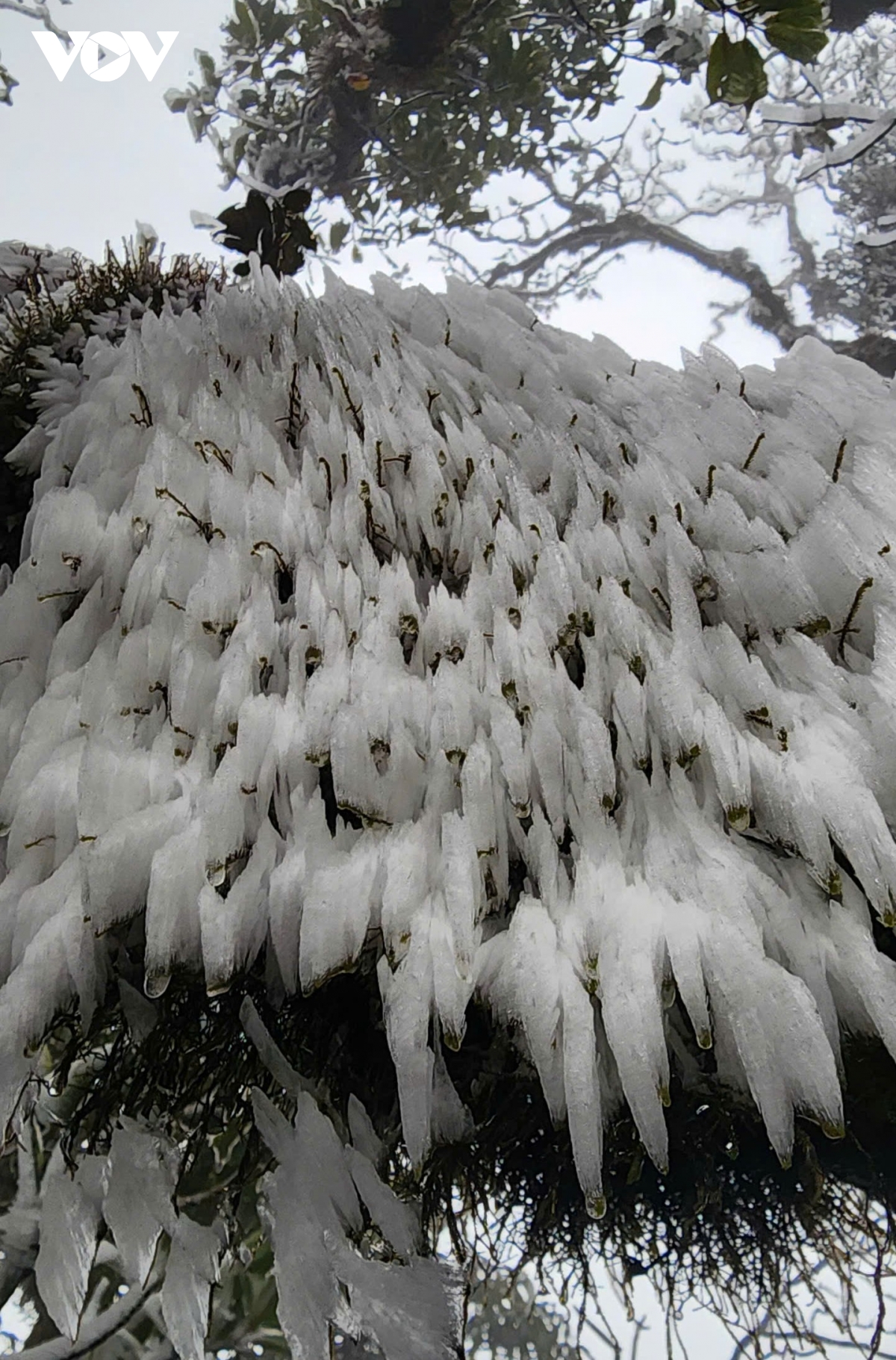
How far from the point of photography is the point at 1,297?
1.08 m

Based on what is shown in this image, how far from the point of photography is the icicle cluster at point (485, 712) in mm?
539

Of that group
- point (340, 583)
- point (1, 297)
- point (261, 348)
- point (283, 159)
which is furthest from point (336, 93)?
point (340, 583)

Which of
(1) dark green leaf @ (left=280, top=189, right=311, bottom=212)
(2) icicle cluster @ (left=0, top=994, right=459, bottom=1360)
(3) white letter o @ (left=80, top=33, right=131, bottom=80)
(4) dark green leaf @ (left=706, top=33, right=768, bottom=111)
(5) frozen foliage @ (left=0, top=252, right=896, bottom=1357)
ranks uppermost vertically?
(3) white letter o @ (left=80, top=33, right=131, bottom=80)

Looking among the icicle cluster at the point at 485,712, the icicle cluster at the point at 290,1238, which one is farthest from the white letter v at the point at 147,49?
the icicle cluster at the point at 290,1238

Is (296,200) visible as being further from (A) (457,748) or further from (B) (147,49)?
(A) (457,748)

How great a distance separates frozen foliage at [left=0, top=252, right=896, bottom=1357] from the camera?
0.54 m

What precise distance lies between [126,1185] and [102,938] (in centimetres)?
17

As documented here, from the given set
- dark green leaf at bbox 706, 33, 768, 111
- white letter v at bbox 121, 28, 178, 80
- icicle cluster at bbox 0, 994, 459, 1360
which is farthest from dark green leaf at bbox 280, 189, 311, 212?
icicle cluster at bbox 0, 994, 459, 1360

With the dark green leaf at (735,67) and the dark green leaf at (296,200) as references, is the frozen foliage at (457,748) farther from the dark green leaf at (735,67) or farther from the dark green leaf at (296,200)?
the dark green leaf at (296,200)

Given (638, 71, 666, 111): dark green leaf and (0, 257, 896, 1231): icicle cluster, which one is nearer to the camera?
(0, 257, 896, 1231): icicle cluster

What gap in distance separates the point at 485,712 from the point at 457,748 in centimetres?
4

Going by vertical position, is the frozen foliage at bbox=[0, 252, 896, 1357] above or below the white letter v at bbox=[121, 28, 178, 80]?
below

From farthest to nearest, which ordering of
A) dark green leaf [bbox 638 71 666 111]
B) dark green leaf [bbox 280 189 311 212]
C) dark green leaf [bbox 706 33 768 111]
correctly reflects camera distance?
dark green leaf [bbox 638 71 666 111]
dark green leaf [bbox 280 189 311 212]
dark green leaf [bbox 706 33 768 111]

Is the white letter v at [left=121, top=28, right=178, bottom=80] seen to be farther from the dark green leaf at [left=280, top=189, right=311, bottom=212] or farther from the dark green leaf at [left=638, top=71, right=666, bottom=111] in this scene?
the dark green leaf at [left=638, top=71, right=666, bottom=111]
